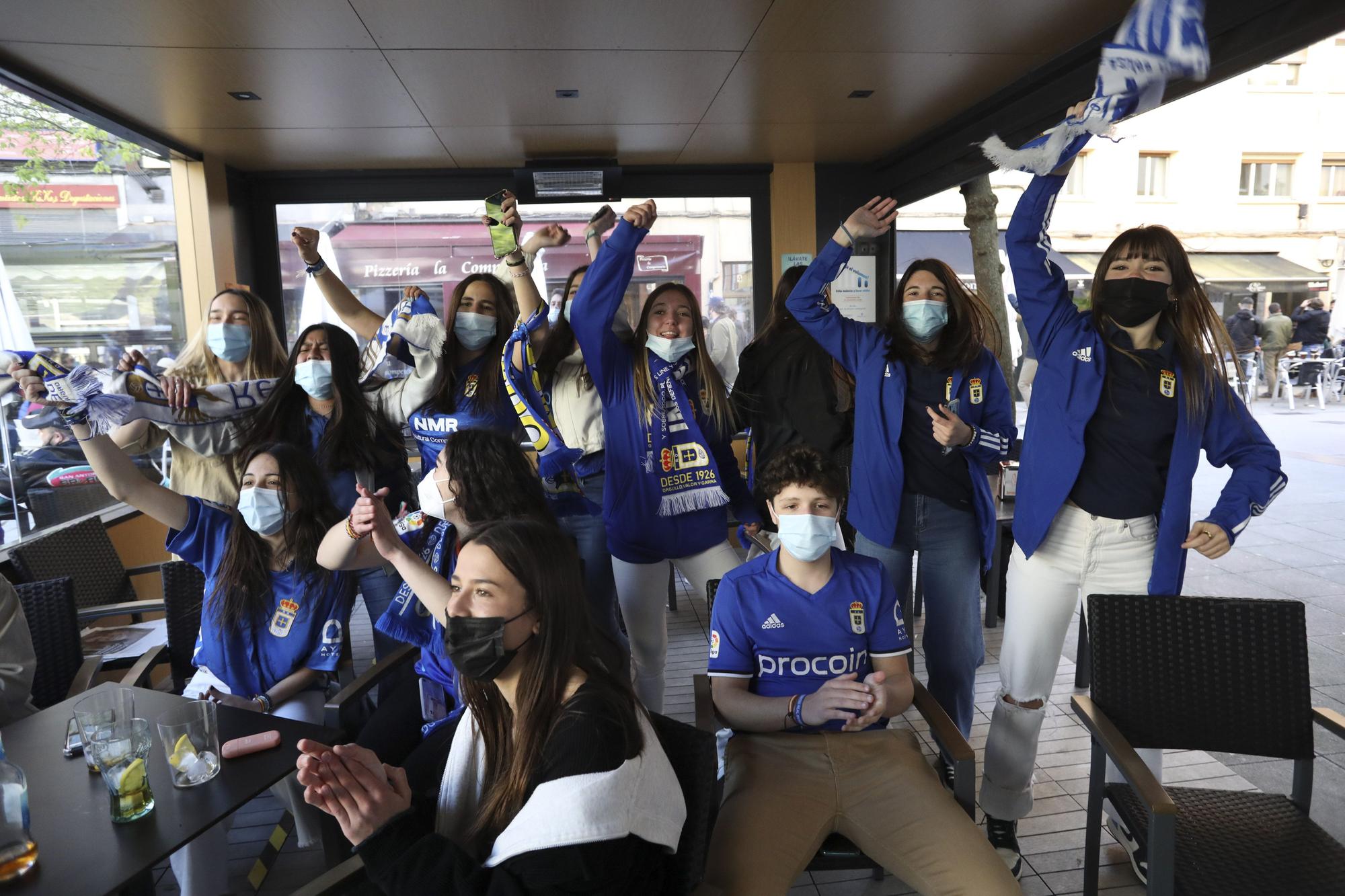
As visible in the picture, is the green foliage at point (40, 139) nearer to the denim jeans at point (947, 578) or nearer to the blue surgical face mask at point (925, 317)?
the blue surgical face mask at point (925, 317)

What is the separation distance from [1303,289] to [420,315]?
806 inches

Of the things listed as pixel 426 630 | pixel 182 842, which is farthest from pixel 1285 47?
pixel 182 842

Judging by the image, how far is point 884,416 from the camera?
256 cm

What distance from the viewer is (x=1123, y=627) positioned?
6.56 feet

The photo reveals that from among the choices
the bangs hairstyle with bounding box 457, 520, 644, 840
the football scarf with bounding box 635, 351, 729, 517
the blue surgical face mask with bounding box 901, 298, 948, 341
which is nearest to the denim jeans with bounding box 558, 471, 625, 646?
the football scarf with bounding box 635, 351, 729, 517

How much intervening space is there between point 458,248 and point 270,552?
4.17 meters

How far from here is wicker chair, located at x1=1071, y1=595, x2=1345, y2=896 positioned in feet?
5.94

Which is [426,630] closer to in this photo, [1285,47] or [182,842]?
[182,842]

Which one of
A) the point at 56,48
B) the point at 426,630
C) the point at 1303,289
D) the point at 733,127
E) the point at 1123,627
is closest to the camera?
the point at 1123,627

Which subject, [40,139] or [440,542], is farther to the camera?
[40,139]

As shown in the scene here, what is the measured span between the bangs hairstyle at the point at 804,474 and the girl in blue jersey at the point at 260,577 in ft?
4.33

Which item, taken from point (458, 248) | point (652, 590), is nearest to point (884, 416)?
point (652, 590)

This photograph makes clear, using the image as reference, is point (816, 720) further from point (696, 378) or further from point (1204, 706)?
point (696, 378)

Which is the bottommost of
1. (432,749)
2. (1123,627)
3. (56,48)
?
(432,749)
